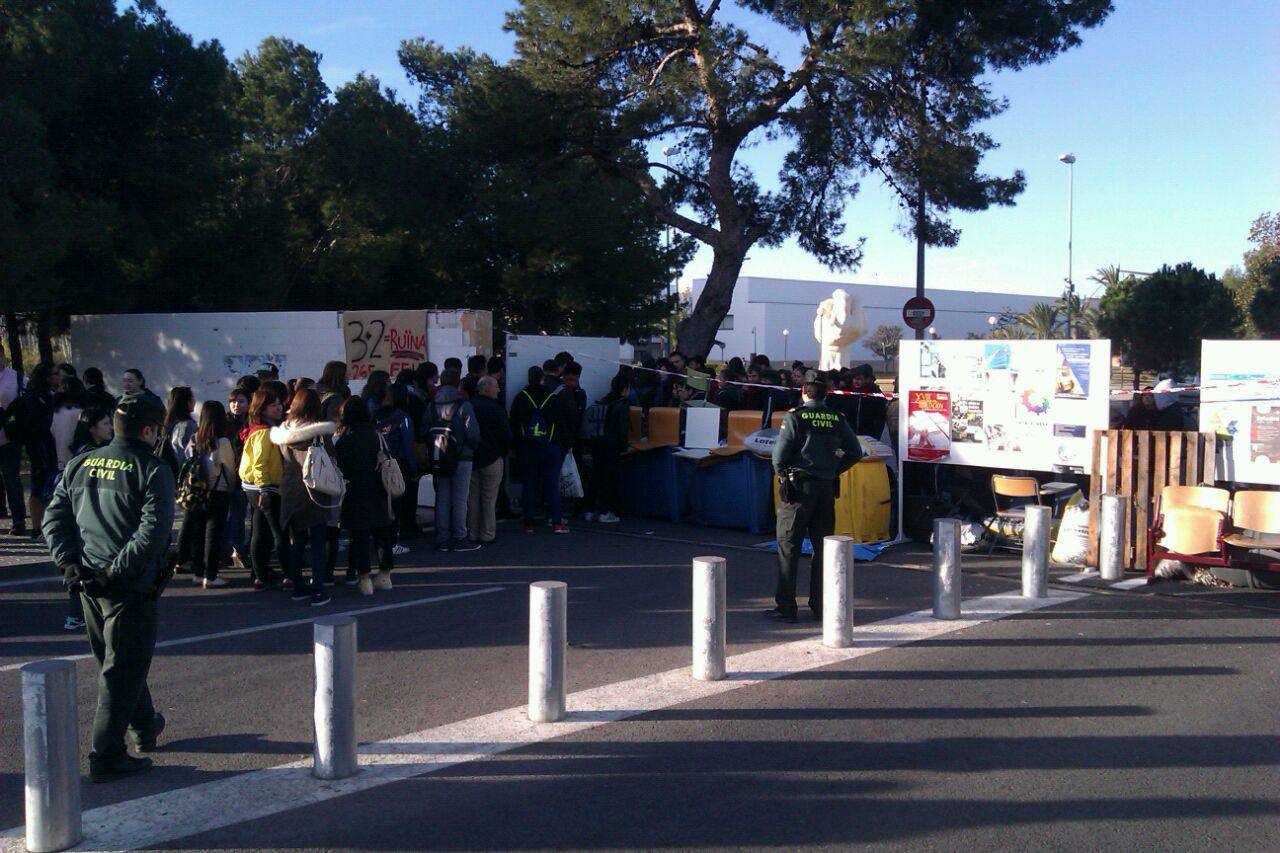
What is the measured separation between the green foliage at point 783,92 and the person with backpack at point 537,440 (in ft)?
24.5

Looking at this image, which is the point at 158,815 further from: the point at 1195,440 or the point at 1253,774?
the point at 1195,440

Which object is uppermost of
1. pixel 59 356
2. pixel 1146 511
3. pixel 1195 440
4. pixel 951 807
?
pixel 59 356

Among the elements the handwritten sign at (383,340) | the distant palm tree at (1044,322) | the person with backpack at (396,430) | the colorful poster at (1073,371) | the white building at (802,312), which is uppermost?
the white building at (802,312)

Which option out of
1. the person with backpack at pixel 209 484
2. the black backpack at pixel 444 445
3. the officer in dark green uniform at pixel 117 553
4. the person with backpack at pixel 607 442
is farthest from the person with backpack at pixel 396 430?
the officer in dark green uniform at pixel 117 553

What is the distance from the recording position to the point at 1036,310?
45.3m

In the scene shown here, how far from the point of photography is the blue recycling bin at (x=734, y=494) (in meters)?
12.6

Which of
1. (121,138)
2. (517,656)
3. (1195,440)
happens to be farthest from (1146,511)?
(121,138)

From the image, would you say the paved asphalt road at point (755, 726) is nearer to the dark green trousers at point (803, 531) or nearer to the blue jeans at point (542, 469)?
the dark green trousers at point (803, 531)

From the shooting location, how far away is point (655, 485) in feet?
45.4

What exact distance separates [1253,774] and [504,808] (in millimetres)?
3700

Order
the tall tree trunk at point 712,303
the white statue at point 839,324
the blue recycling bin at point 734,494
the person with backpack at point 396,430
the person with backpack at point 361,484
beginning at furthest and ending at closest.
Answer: the tall tree trunk at point 712,303 < the white statue at point 839,324 < the blue recycling bin at point 734,494 < the person with backpack at point 396,430 < the person with backpack at point 361,484

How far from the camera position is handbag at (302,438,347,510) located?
28.2ft

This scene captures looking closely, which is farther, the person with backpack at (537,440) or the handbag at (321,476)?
the person with backpack at (537,440)

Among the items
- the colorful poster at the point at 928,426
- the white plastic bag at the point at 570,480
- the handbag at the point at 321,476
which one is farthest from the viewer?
the white plastic bag at the point at 570,480
